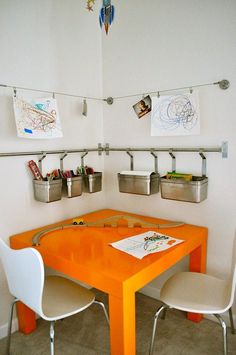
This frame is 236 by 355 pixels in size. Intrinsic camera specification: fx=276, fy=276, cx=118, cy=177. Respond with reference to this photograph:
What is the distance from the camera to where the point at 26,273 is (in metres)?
1.13

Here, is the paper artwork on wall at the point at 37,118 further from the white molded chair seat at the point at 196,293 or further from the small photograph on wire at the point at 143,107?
the white molded chair seat at the point at 196,293

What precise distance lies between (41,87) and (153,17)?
2.78ft

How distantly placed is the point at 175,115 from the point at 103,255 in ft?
3.14

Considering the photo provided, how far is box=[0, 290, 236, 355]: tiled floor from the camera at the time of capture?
1.52 metres

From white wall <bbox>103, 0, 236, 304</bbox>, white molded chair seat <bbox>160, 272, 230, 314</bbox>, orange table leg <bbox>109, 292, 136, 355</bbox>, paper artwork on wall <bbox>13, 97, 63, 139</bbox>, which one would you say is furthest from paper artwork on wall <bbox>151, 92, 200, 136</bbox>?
orange table leg <bbox>109, 292, 136, 355</bbox>

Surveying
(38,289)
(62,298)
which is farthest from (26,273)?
(62,298)

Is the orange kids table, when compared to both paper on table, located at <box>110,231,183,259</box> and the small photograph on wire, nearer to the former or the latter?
paper on table, located at <box>110,231,183,259</box>

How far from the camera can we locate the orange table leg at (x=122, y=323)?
1.10m

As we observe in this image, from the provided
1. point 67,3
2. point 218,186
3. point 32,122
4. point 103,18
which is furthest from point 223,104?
point 67,3

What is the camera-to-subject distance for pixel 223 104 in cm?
156

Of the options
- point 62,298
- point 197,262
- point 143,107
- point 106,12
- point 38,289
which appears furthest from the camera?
point 143,107

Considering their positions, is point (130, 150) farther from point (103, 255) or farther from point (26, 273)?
point (26, 273)

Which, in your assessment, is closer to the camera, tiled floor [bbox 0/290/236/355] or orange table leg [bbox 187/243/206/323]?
tiled floor [bbox 0/290/236/355]

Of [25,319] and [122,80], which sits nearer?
[25,319]
